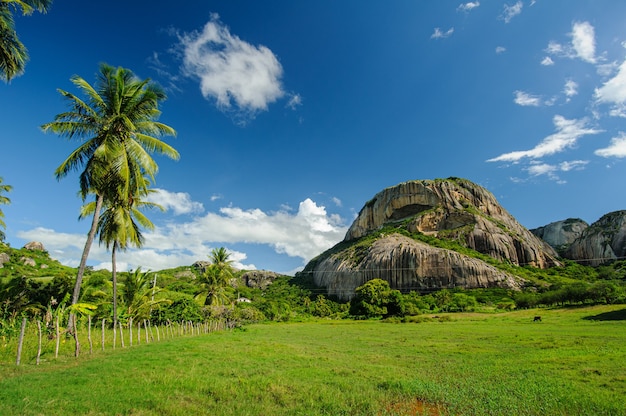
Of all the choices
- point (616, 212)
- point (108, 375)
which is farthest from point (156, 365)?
point (616, 212)

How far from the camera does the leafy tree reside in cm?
5547

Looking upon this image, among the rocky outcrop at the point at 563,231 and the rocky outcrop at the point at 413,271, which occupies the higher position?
the rocky outcrop at the point at 563,231

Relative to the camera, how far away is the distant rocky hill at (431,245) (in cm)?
8661

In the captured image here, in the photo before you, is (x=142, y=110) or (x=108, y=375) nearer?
(x=108, y=375)

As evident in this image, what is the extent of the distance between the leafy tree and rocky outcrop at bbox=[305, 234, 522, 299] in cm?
3142

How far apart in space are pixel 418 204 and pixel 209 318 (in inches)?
4064

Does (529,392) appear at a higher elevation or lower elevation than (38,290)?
lower

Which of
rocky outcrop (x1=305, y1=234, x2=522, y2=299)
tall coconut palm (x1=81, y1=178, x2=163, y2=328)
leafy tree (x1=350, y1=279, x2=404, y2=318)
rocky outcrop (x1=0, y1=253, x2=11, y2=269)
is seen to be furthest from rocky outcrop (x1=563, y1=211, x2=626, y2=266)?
rocky outcrop (x1=0, y1=253, x2=11, y2=269)

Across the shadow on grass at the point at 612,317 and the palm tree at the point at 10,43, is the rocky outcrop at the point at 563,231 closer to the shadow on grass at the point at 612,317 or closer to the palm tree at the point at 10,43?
the shadow on grass at the point at 612,317

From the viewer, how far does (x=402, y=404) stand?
24.4 feet

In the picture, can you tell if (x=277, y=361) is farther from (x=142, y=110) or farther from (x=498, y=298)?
(x=498, y=298)

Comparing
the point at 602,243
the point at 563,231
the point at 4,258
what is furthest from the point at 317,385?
the point at 563,231

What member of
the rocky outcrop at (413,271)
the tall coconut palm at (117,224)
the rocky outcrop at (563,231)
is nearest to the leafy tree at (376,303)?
the rocky outcrop at (413,271)

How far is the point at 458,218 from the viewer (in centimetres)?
11688
